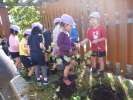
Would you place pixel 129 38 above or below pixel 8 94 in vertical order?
above

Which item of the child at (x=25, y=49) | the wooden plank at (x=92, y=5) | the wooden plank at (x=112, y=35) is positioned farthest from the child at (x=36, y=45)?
the wooden plank at (x=112, y=35)

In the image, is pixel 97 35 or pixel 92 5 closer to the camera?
pixel 97 35

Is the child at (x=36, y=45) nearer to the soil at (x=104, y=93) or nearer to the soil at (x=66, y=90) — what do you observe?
the soil at (x=66, y=90)

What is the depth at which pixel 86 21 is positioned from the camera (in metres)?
3.78

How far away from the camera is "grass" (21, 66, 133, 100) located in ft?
8.11

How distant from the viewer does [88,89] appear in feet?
8.91

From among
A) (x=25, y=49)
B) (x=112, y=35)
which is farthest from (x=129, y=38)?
(x=25, y=49)

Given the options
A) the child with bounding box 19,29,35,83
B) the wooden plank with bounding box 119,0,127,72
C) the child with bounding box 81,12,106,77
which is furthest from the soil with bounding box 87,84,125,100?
the child with bounding box 19,29,35,83

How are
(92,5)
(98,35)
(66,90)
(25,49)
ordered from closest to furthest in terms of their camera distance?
(66,90) < (98,35) < (92,5) < (25,49)

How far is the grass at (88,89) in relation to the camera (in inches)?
97.3

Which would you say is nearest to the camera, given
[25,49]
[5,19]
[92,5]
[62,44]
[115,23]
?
[62,44]

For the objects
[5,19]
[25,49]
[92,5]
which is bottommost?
[25,49]

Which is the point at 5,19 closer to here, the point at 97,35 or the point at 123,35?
the point at 97,35

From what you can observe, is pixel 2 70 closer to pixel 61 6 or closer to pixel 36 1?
pixel 61 6
